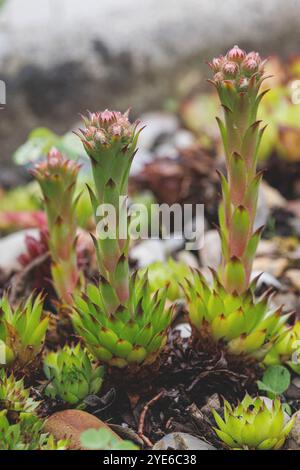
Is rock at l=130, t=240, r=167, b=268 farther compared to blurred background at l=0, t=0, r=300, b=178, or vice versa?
blurred background at l=0, t=0, r=300, b=178

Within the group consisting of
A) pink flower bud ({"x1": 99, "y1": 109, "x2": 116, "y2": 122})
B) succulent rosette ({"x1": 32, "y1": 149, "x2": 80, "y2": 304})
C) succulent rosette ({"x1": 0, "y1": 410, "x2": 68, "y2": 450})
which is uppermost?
pink flower bud ({"x1": 99, "y1": 109, "x2": 116, "y2": 122})

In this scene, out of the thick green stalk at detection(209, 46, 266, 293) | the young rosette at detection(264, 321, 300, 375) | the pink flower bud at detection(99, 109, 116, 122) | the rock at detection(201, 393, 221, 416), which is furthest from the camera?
the young rosette at detection(264, 321, 300, 375)

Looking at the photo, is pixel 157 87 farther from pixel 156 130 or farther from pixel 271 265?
pixel 271 265

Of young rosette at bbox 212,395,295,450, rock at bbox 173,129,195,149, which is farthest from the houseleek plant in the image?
rock at bbox 173,129,195,149

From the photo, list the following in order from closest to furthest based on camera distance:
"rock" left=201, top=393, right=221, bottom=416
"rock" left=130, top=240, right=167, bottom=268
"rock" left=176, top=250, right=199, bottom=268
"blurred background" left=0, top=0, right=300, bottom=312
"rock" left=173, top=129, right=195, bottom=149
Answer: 1. "rock" left=201, top=393, right=221, bottom=416
2. "rock" left=130, top=240, right=167, bottom=268
3. "rock" left=176, top=250, right=199, bottom=268
4. "blurred background" left=0, top=0, right=300, bottom=312
5. "rock" left=173, top=129, right=195, bottom=149

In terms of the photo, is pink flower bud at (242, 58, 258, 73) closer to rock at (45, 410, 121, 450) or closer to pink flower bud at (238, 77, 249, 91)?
pink flower bud at (238, 77, 249, 91)

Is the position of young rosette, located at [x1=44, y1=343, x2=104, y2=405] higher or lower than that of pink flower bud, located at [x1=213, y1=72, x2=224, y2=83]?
lower
